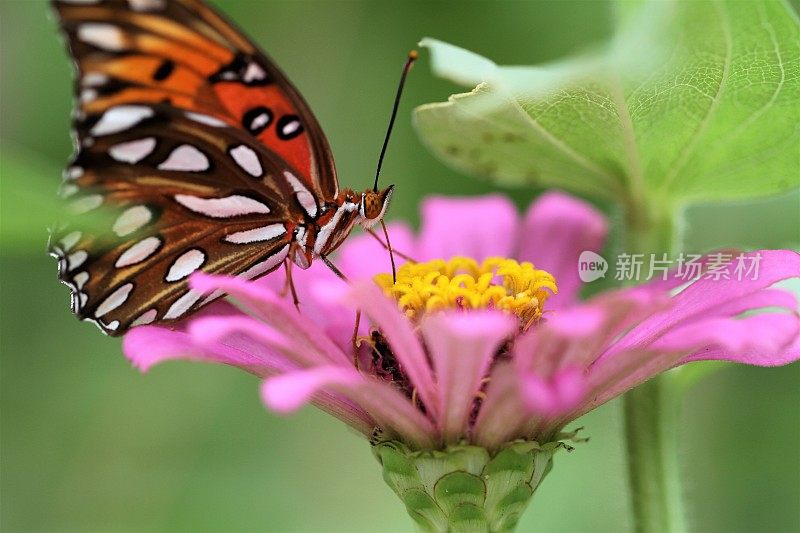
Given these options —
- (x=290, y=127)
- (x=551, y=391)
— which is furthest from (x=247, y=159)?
(x=551, y=391)

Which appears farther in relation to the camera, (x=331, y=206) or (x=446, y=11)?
(x=446, y=11)

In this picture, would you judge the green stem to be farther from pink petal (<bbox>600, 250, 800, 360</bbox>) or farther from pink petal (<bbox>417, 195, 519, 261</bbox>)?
pink petal (<bbox>417, 195, 519, 261</bbox>)

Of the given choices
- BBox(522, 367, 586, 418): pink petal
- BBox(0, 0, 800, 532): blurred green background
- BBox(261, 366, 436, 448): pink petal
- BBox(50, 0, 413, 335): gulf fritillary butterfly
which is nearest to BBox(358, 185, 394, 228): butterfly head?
BBox(50, 0, 413, 335): gulf fritillary butterfly

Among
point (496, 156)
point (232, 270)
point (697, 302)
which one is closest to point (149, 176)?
point (232, 270)

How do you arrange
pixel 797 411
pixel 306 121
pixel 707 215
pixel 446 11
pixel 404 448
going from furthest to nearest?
pixel 446 11, pixel 707 215, pixel 797 411, pixel 306 121, pixel 404 448

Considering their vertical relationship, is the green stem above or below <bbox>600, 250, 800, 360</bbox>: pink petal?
below

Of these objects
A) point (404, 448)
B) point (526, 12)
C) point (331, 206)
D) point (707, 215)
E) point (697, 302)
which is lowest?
point (404, 448)

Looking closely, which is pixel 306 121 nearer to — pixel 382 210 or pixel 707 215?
pixel 382 210
